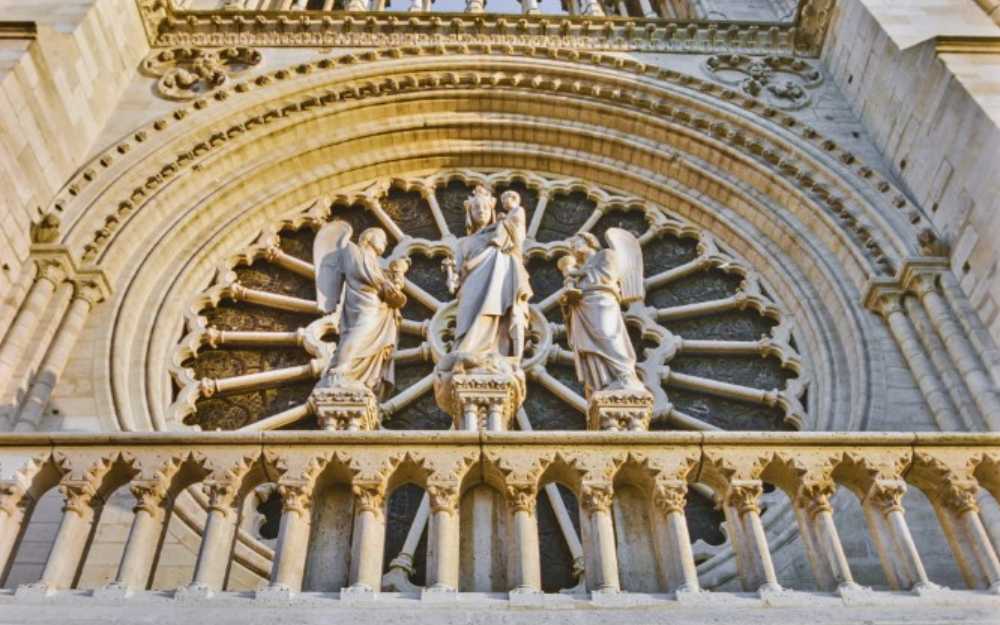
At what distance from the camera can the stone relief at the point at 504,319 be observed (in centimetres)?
661

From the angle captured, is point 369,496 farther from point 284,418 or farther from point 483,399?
point 284,418

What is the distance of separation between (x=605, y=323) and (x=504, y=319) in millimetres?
643

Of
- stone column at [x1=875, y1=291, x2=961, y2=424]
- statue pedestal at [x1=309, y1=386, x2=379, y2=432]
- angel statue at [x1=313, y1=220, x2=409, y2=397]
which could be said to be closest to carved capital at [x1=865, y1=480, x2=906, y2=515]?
statue pedestal at [x1=309, y1=386, x2=379, y2=432]

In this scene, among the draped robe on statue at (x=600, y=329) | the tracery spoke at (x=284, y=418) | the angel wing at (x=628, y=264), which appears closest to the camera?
the draped robe on statue at (x=600, y=329)

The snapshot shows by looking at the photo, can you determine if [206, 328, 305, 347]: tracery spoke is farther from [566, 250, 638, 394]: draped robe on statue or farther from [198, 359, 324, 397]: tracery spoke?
[566, 250, 638, 394]: draped robe on statue

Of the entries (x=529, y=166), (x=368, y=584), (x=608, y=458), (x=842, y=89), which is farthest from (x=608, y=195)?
(x=368, y=584)

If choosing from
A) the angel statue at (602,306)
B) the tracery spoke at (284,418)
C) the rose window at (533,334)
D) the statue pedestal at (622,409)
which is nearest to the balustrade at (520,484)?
the statue pedestal at (622,409)

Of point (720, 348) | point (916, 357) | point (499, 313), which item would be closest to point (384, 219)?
point (720, 348)

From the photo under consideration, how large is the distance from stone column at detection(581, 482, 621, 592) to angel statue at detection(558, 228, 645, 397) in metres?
1.14

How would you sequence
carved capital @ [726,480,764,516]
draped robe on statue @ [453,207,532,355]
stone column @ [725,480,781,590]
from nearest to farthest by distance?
stone column @ [725,480,781,590] < carved capital @ [726,480,764,516] < draped robe on statue @ [453,207,532,355]

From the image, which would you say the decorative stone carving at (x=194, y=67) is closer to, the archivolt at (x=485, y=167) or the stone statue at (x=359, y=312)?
the archivolt at (x=485, y=167)

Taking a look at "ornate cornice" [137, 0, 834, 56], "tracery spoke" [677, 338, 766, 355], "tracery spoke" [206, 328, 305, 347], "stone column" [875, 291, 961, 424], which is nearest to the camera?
"stone column" [875, 291, 961, 424]

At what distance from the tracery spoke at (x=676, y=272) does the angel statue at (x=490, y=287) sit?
10.2 feet

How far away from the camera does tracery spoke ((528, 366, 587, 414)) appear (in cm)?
867
